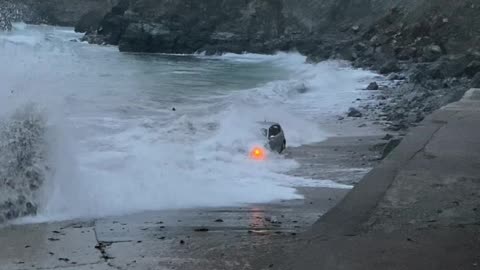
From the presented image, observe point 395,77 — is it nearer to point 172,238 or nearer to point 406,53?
point 406,53

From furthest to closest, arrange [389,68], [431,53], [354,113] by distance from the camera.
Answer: [431,53] → [389,68] → [354,113]

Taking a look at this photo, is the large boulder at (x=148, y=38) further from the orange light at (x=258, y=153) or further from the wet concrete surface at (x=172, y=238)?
the wet concrete surface at (x=172, y=238)

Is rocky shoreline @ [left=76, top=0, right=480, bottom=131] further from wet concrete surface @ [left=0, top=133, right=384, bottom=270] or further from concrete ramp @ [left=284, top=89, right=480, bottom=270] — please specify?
wet concrete surface @ [left=0, top=133, right=384, bottom=270]

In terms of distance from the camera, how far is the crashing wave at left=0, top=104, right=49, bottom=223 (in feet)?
23.7

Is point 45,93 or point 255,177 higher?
point 45,93

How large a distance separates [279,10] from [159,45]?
1435 cm

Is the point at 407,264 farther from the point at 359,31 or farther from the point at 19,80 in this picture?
the point at 359,31

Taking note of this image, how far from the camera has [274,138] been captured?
1278 centimetres

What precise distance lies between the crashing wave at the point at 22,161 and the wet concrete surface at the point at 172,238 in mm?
549

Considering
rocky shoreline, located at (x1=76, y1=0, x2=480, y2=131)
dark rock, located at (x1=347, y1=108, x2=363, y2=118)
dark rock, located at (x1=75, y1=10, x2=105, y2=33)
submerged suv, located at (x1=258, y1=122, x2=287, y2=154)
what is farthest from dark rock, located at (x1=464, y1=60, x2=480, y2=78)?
dark rock, located at (x1=75, y1=10, x2=105, y2=33)

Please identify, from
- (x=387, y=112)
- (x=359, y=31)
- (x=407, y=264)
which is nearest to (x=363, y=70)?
(x=387, y=112)

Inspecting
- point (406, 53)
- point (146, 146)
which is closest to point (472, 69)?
point (406, 53)

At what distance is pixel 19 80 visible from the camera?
9984 millimetres

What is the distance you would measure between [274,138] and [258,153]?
106 cm
